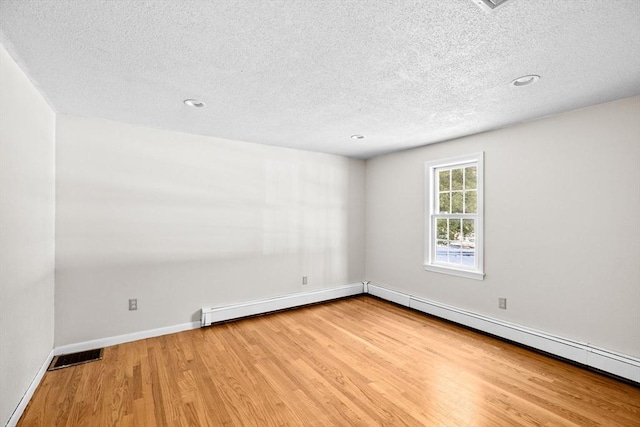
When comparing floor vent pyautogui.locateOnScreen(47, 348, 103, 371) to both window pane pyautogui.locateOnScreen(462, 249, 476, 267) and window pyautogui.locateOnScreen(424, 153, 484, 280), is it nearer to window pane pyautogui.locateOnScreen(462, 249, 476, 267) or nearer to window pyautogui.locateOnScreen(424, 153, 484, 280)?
window pyautogui.locateOnScreen(424, 153, 484, 280)

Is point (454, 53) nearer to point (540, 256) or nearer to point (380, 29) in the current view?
point (380, 29)

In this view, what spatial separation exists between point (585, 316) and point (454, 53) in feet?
8.78

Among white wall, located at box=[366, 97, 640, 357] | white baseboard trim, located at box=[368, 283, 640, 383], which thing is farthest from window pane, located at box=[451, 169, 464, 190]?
white baseboard trim, located at box=[368, 283, 640, 383]

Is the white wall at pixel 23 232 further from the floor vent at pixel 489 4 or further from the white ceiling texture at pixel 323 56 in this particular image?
the floor vent at pixel 489 4

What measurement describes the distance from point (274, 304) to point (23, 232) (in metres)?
2.74

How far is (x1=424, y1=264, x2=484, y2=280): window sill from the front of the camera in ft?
11.5

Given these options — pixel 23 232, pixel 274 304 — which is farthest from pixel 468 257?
pixel 23 232

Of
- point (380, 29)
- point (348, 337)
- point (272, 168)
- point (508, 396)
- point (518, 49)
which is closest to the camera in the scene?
point (380, 29)

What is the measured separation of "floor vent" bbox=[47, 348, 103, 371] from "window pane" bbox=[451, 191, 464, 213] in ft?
14.2

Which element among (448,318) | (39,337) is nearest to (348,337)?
(448,318)

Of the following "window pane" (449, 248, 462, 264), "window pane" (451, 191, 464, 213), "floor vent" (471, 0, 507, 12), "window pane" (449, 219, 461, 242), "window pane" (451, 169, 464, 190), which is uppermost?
"floor vent" (471, 0, 507, 12)

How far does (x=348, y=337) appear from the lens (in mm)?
3234

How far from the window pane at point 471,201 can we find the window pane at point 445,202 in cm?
24

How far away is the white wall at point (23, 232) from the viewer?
176 cm
